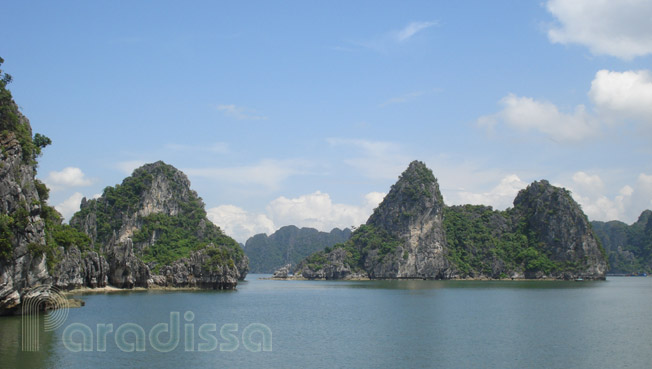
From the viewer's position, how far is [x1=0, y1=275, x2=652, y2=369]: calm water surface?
106 feet

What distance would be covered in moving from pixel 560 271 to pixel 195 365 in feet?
497

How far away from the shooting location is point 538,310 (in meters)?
61.1

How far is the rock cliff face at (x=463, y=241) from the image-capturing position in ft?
544

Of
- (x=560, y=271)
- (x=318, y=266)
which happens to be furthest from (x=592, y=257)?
(x=318, y=266)

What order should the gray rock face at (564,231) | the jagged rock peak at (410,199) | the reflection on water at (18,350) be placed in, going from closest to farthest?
the reflection on water at (18,350) < the gray rock face at (564,231) < the jagged rock peak at (410,199)

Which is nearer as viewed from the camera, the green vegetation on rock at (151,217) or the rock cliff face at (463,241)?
the green vegetation on rock at (151,217)

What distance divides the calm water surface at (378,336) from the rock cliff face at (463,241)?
99682mm

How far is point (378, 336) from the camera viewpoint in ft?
140

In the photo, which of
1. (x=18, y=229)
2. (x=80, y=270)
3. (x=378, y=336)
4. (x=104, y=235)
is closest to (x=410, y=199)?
(x=104, y=235)

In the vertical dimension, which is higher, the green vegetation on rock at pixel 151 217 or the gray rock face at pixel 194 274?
the green vegetation on rock at pixel 151 217

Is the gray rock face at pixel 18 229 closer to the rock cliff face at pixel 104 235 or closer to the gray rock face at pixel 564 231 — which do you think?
the rock cliff face at pixel 104 235

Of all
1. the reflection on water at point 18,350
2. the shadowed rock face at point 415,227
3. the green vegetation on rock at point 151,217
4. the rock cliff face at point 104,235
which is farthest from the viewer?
the shadowed rock face at point 415,227

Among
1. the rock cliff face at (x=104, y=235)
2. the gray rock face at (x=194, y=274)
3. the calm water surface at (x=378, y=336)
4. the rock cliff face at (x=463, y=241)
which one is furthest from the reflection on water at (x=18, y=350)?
the rock cliff face at (x=463, y=241)

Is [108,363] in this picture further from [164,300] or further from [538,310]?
[538,310]
